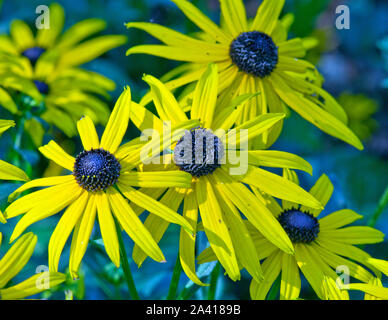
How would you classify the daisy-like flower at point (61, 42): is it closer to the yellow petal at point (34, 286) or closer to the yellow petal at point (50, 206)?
the yellow petal at point (50, 206)

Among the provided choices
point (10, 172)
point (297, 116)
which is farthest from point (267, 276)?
point (297, 116)

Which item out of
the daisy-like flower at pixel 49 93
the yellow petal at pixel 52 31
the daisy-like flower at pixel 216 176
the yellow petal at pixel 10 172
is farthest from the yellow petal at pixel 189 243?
the yellow petal at pixel 52 31

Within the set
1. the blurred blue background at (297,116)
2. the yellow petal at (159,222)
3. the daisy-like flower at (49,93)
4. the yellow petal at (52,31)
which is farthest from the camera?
the yellow petal at (52,31)

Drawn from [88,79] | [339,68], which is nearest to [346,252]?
[88,79]

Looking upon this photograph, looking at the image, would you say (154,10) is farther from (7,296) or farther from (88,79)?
(7,296)

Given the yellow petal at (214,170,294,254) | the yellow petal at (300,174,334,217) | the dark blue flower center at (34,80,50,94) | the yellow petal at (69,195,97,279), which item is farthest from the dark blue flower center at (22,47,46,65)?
the yellow petal at (300,174,334,217)

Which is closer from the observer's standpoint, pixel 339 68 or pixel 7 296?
pixel 7 296

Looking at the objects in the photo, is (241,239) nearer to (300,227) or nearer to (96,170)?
(300,227)
